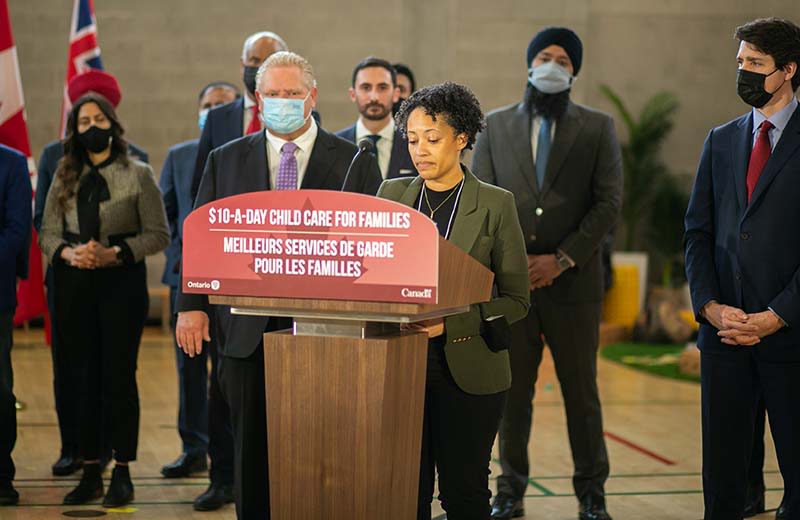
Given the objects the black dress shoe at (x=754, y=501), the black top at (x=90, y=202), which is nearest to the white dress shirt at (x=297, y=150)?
the black top at (x=90, y=202)

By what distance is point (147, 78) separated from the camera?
10688 mm

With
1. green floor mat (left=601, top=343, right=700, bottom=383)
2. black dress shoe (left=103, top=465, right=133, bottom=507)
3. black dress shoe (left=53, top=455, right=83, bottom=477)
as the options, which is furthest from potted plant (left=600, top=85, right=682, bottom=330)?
black dress shoe (left=103, top=465, right=133, bottom=507)

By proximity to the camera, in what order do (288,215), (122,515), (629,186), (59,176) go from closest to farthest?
(288,215) < (122,515) < (59,176) < (629,186)

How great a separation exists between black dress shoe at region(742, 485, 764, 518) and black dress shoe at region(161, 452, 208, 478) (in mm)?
2420

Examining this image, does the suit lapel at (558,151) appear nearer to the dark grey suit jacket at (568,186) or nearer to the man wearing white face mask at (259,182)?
the dark grey suit jacket at (568,186)

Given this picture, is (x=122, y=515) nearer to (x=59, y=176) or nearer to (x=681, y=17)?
(x=59, y=176)

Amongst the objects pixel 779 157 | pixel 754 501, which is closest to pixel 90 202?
pixel 779 157

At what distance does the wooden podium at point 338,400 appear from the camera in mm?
2514

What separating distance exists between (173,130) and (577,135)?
276 inches

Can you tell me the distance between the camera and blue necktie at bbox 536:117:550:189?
4469mm

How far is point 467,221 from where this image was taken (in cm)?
301

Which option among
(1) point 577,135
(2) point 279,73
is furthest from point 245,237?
(1) point 577,135

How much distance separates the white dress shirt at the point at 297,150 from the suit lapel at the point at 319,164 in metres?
0.02

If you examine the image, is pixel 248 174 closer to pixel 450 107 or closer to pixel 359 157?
pixel 359 157
